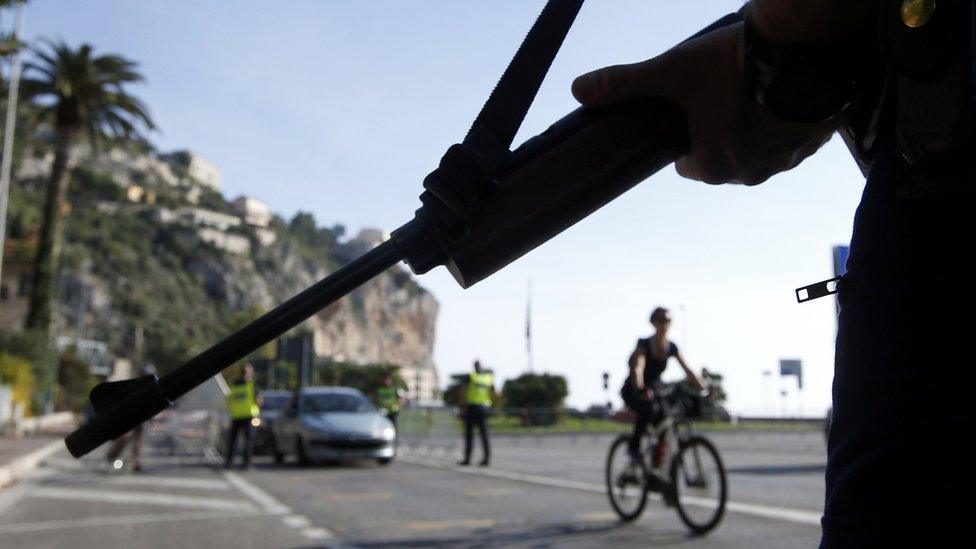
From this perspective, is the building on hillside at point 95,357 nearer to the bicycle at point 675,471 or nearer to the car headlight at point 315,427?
the car headlight at point 315,427

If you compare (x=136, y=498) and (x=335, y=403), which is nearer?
(x=136, y=498)

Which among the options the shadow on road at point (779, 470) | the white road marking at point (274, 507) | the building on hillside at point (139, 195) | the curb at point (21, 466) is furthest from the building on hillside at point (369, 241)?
the building on hillside at point (139, 195)

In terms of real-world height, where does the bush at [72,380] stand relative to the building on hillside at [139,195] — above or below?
below

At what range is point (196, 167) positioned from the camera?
18412cm

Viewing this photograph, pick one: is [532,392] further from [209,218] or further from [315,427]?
[209,218]

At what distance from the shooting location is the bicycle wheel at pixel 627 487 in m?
7.98

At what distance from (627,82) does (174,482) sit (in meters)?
13.0

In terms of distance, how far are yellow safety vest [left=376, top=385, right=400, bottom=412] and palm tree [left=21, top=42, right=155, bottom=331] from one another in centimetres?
1982

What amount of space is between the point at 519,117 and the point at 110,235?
13392 cm

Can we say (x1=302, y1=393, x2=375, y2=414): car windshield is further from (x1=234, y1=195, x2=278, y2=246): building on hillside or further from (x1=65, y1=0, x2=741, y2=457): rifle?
(x1=234, y1=195, x2=278, y2=246): building on hillside

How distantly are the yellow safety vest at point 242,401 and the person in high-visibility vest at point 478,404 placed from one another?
11.1 feet

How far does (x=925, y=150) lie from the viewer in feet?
3.50

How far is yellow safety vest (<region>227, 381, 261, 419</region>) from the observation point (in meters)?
16.2

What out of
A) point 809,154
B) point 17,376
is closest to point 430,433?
point 809,154
